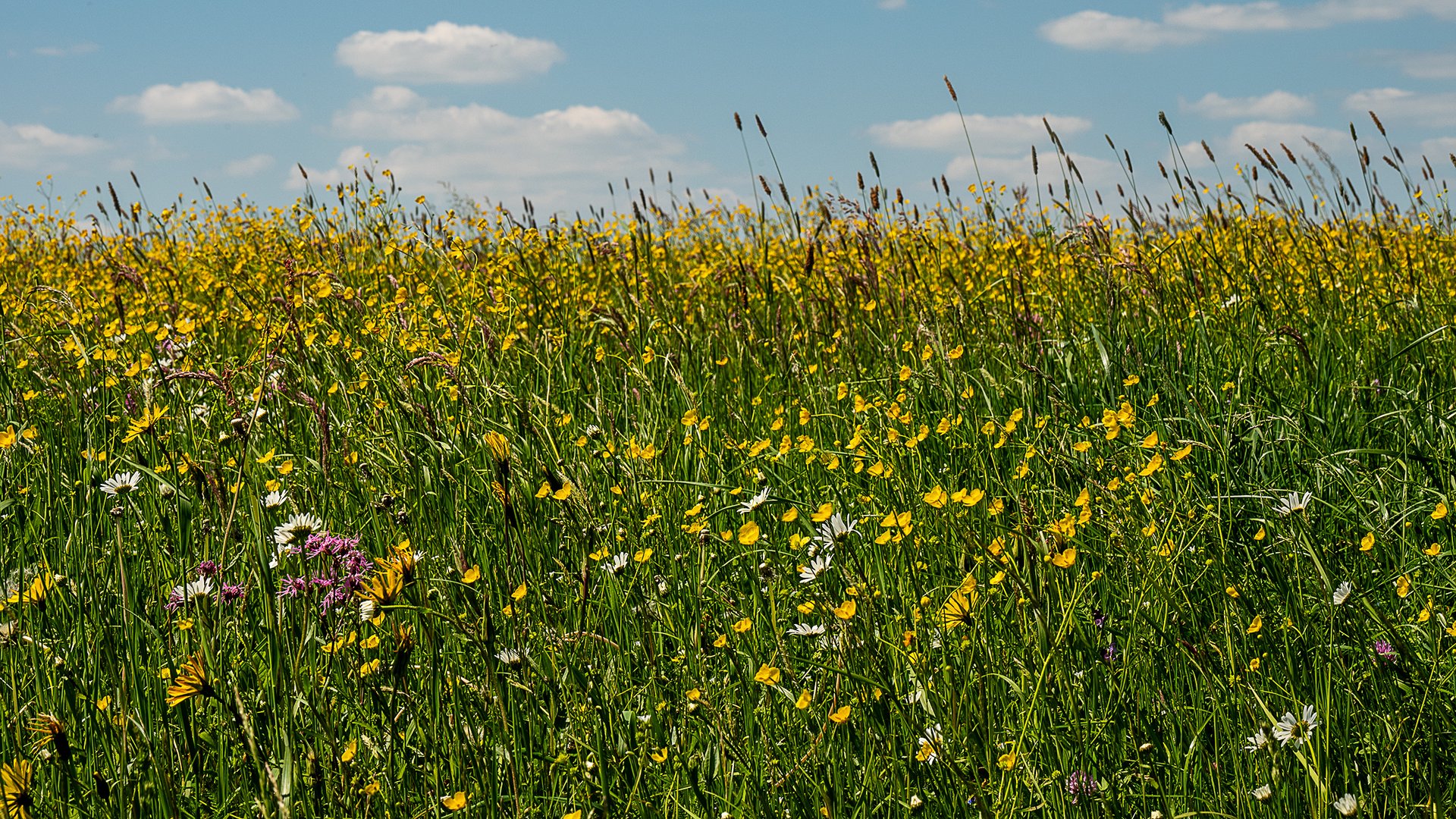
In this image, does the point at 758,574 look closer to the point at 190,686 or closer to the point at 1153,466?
the point at 1153,466

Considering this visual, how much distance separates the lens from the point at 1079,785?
52.0 inches

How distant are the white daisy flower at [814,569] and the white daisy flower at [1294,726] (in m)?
0.64

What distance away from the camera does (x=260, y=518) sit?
131 centimetres

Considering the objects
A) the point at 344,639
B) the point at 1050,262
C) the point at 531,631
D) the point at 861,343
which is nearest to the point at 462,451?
the point at 531,631

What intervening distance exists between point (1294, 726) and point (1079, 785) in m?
0.32

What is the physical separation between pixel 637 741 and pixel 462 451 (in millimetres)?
879

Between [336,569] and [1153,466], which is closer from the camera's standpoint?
[336,569]

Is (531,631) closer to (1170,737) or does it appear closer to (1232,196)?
(1170,737)

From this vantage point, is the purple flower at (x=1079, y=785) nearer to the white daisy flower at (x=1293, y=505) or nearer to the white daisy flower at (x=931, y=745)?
the white daisy flower at (x=931, y=745)

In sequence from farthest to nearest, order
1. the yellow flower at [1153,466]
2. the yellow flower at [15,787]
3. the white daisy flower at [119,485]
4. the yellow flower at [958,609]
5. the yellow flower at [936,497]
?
the white daisy flower at [119,485] → the yellow flower at [1153,466] → the yellow flower at [936,497] → the yellow flower at [958,609] → the yellow flower at [15,787]

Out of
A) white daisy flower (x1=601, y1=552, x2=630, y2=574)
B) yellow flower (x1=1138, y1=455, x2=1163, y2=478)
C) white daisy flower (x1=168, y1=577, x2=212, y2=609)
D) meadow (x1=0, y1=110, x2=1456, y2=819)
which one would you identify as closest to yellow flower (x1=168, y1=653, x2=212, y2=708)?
meadow (x1=0, y1=110, x2=1456, y2=819)

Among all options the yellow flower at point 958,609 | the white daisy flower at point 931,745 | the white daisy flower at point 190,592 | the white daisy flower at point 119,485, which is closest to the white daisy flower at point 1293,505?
the yellow flower at point 958,609

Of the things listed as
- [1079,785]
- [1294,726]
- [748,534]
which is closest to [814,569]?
[748,534]

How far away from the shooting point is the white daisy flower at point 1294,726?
1.38m
